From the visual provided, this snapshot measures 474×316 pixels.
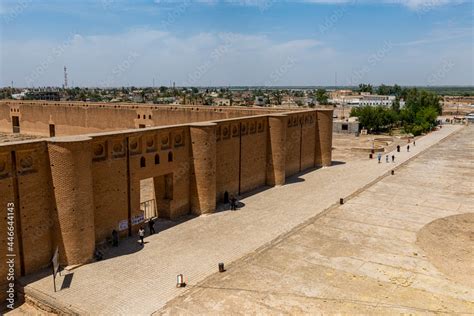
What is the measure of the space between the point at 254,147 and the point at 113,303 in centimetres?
1304

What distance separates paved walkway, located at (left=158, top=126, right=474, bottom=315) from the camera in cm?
1083

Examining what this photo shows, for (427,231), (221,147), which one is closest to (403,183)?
(427,231)

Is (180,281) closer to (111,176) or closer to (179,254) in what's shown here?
(179,254)

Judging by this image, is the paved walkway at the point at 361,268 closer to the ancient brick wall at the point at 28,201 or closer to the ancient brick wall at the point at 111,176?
the ancient brick wall at the point at 111,176

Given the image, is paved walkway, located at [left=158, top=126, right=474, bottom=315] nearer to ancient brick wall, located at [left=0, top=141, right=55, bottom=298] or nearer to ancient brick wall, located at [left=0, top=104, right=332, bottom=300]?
ancient brick wall, located at [left=0, top=104, right=332, bottom=300]

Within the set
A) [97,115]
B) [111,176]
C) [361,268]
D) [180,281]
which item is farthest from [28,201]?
[97,115]

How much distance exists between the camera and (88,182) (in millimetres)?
13250

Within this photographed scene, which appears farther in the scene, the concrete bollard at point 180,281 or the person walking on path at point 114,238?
the person walking on path at point 114,238

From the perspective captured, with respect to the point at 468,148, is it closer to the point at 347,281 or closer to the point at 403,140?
the point at 403,140

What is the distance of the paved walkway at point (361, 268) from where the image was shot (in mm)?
10828

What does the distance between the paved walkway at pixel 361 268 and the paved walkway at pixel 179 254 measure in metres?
0.64

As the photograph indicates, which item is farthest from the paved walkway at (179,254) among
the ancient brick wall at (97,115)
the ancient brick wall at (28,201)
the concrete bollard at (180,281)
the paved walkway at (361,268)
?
the ancient brick wall at (97,115)

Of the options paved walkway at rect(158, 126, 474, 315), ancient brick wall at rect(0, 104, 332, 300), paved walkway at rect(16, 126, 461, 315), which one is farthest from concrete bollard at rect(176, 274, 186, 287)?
ancient brick wall at rect(0, 104, 332, 300)

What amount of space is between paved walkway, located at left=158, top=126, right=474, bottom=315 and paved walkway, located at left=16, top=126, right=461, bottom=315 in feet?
2.11
